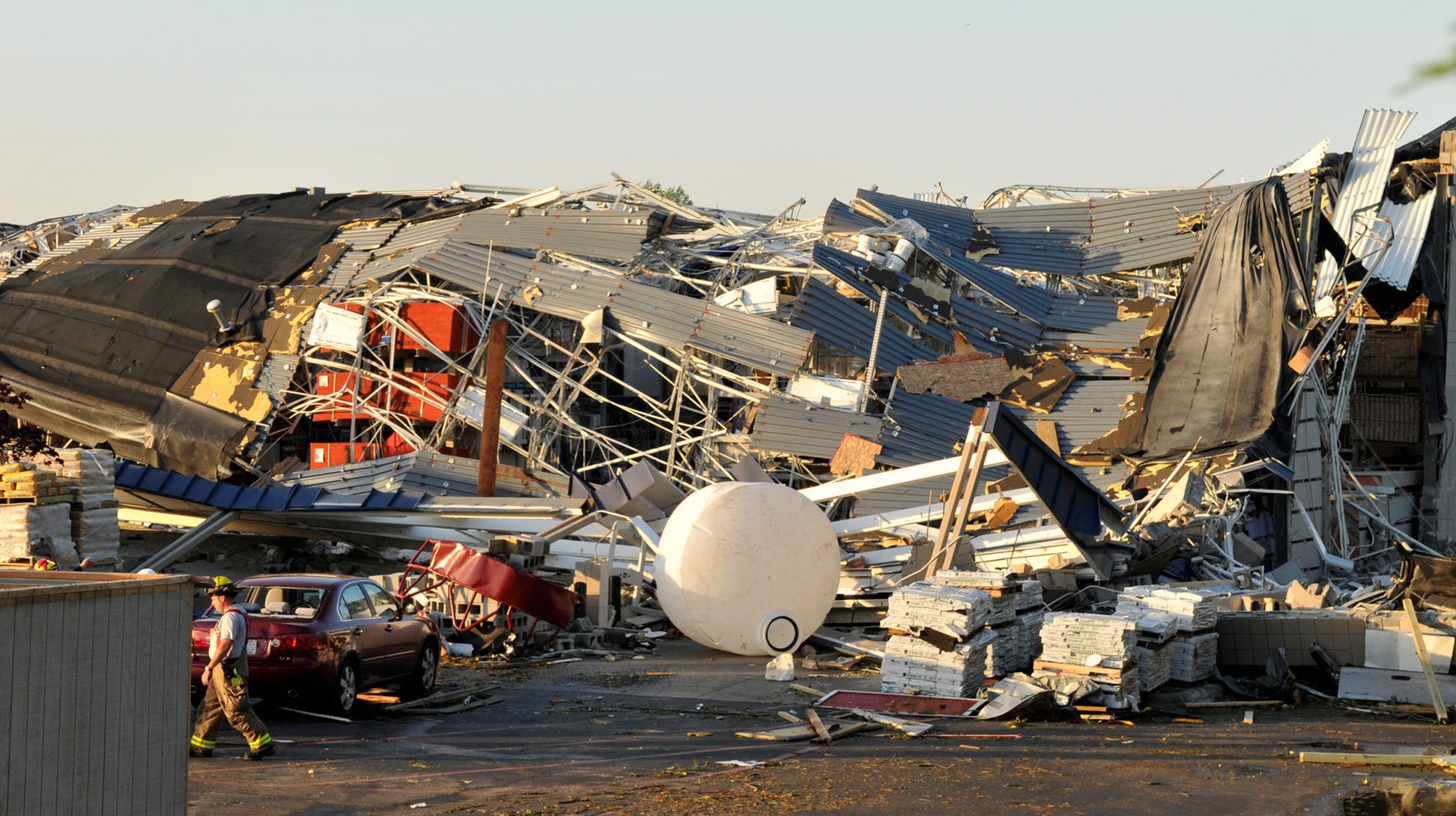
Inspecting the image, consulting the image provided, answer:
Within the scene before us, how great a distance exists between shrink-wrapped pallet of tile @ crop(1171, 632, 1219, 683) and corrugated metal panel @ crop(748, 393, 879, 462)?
10.5m

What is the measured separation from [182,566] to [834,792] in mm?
15827

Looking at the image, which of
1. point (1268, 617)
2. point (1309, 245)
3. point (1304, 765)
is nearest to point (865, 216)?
point (1309, 245)

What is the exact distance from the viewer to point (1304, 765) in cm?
1075

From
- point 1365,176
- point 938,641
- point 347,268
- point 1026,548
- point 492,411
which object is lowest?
point 938,641

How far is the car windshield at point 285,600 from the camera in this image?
508 inches

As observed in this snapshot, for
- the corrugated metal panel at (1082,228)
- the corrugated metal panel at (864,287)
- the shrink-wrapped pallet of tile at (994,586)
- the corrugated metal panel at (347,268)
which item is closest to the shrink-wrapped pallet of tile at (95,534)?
the shrink-wrapped pallet of tile at (994,586)

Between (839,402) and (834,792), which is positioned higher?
(839,402)

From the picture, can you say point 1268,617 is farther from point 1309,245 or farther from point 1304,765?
point 1309,245

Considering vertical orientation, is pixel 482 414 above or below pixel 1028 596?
above

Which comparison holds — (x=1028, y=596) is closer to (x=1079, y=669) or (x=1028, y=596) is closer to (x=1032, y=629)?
(x=1032, y=629)

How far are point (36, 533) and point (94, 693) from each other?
11793 mm

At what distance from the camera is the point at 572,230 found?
2994cm

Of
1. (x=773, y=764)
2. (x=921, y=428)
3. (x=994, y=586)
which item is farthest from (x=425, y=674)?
(x=921, y=428)

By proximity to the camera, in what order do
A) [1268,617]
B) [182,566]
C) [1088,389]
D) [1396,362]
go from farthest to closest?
[1396,362] < [1088,389] < [182,566] < [1268,617]
